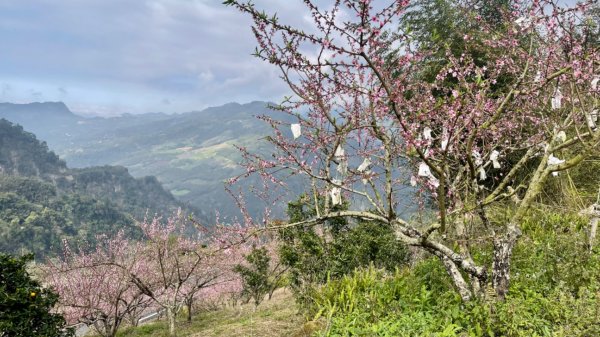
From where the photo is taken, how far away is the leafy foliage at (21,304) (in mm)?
6996

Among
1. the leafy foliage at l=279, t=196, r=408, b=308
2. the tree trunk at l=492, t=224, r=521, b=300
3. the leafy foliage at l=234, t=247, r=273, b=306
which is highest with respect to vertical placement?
the tree trunk at l=492, t=224, r=521, b=300

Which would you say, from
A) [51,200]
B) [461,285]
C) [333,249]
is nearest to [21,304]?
[333,249]

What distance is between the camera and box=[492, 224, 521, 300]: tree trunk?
5.22 metres

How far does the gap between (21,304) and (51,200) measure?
11337 cm

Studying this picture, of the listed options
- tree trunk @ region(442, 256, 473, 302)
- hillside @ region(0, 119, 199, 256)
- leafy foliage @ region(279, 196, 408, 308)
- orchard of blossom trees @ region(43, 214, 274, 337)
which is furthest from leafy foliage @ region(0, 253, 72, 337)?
hillside @ region(0, 119, 199, 256)

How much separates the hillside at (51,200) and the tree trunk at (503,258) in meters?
17.4

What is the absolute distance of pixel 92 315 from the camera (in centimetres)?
1122

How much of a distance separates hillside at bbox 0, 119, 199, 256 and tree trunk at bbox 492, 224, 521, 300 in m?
17.4

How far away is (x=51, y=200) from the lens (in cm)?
10356

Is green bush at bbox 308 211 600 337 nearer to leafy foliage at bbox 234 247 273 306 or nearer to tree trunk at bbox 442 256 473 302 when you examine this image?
tree trunk at bbox 442 256 473 302

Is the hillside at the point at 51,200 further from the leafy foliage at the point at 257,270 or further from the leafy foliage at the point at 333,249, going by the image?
the leafy foliage at the point at 333,249

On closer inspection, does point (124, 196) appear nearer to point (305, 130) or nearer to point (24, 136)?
point (24, 136)

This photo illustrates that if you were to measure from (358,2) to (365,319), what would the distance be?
183 inches

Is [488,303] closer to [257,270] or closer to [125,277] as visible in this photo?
[125,277]
